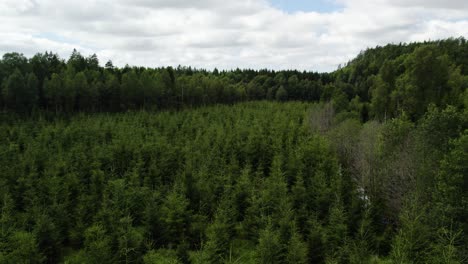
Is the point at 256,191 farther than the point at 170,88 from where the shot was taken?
No

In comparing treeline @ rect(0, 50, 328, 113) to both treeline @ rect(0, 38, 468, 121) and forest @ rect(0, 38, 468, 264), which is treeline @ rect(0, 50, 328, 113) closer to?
treeline @ rect(0, 38, 468, 121)

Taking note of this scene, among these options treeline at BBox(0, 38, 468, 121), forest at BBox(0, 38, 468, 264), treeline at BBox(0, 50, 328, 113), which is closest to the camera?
forest at BBox(0, 38, 468, 264)

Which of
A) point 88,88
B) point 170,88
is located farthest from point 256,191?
point 170,88

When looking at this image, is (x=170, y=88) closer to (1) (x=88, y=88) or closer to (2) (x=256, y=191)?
(1) (x=88, y=88)

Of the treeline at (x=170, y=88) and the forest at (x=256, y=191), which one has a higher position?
the treeline at (x=170, y=88)

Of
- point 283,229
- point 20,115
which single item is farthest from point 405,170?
point 20,115

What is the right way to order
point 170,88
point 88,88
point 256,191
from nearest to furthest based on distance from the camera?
point 256,191, point 88,88, point 170,88

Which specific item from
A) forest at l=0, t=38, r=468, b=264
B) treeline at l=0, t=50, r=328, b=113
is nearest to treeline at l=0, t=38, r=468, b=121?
treeline at l=0, t=50, r=328, b=113

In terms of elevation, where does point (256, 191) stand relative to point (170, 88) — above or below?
below

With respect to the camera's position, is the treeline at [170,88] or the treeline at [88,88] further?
the treeline at [88,88]

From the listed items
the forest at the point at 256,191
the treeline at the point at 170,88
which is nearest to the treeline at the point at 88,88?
the treeline at the point at 170,88

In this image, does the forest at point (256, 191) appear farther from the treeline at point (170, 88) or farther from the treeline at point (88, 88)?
the treeline at point (88, 88)

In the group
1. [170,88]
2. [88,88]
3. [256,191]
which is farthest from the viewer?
[170,88]

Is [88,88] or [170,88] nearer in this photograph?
[88,88]
